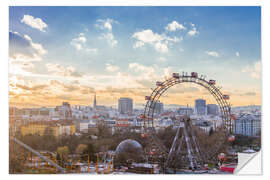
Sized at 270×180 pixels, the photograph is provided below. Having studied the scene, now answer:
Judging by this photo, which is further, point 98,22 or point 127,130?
point 127,130

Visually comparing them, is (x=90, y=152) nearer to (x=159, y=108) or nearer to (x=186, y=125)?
(x=159, y=108)

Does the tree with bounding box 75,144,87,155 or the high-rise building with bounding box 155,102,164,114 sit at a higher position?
the high-rise building with bounding box 155,102,164,114

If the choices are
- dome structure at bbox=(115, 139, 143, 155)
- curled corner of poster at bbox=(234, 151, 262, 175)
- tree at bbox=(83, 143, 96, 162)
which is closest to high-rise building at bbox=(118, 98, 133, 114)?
dome structure at bbox=(115, 139, 143, 155)

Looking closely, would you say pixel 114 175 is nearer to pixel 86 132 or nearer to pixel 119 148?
pixel 119 148

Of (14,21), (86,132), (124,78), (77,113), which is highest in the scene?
(14,21)

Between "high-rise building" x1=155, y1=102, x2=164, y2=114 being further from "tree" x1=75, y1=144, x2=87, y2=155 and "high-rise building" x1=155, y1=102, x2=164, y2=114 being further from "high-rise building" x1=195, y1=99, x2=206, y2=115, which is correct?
"tree" x1=75, y1=144, x2=87, y2=155
